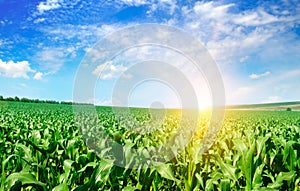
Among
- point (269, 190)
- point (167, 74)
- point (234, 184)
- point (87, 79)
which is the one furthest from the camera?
point (167, 74)

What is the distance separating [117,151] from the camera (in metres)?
3.74

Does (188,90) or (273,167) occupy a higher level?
(188,90)

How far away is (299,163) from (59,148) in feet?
11.2

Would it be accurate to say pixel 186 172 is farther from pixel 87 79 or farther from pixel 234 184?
pixel 87 79

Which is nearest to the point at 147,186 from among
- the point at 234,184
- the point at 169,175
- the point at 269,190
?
the point at 169,175

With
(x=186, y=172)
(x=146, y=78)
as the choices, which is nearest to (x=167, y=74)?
(x=146, y=78)

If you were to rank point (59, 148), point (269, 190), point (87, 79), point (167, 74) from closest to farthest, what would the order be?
point (269, 190), point (59, 148), point (87, 79), point (167, 74)

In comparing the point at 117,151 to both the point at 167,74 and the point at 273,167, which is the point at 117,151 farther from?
the point at 167,74

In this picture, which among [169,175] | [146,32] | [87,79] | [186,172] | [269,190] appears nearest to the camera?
[269,190]

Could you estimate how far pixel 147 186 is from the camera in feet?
12.2

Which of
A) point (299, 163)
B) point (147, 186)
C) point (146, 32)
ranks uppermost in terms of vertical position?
point (146, 32)

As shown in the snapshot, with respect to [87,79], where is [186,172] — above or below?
below

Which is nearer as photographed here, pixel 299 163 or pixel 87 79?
pixel 299 163

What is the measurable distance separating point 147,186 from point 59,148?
6.12 ft
